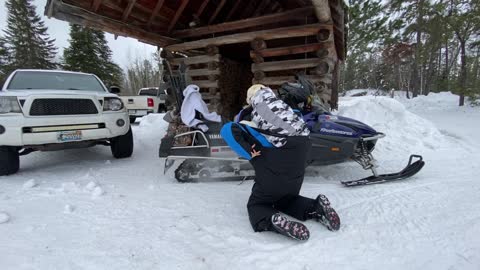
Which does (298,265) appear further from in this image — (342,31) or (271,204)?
(342,31)

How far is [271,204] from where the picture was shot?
2.62 meters

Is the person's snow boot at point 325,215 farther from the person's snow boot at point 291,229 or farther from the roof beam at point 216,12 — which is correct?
the roof beam at point 216,12

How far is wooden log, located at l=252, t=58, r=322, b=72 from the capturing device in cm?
596

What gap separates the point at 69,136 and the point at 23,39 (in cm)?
3279

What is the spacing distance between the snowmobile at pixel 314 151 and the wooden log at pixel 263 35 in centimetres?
251

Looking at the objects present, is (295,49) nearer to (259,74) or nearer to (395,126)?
(259,74)

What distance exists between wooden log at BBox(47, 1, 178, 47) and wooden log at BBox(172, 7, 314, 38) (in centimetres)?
50

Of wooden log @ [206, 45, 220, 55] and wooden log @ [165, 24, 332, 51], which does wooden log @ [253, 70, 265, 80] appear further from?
wooden log @ [206, 45, 220, 55]

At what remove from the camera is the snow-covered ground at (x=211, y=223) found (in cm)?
200

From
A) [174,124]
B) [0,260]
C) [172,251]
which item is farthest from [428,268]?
[174,124]

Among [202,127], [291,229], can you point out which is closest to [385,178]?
[291,229]

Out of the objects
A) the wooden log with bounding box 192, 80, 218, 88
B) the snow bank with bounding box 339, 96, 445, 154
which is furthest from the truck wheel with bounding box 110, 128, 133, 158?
the snow bank with bounding box 339, 96, 445, 154

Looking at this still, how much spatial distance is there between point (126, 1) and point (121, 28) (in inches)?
24.5

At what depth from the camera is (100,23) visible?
5.79 metres
